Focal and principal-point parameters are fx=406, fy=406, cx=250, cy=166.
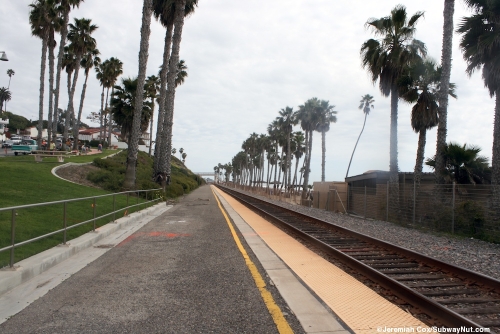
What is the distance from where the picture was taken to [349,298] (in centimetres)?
610

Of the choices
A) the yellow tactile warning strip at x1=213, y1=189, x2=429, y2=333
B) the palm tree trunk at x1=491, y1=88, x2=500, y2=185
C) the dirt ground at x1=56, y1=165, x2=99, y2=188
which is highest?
the palm tree trunk at x1=491, y1=88, x2=500, y2=185

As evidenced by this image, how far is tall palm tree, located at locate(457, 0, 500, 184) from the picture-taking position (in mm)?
17000

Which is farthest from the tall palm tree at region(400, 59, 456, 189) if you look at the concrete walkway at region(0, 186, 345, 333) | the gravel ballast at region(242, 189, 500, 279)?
the concrete walkway at region(0, 186, 345, 333)

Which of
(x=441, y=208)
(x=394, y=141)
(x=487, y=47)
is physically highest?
(x=487, y=47)

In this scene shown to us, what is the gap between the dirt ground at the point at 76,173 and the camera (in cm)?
2427

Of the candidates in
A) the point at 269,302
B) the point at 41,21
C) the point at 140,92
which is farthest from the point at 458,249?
the point at 41,21

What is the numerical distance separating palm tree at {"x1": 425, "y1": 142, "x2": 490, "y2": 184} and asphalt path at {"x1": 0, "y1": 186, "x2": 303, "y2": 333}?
14.2m

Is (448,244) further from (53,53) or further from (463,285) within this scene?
(53,53)

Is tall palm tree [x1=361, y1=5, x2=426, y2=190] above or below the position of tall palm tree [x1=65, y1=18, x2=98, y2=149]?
below

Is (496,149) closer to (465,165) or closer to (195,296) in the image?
(465,165)

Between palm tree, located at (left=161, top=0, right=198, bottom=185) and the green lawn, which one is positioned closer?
the green lawn

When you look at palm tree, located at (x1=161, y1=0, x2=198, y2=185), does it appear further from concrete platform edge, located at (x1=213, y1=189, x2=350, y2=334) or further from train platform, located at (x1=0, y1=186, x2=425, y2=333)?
concrete platform edge, located at (x1=213, y1=189, x2=350, y2=334)

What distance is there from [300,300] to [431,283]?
2.68 metres

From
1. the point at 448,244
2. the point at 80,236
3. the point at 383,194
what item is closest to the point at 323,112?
the point at 383,194
